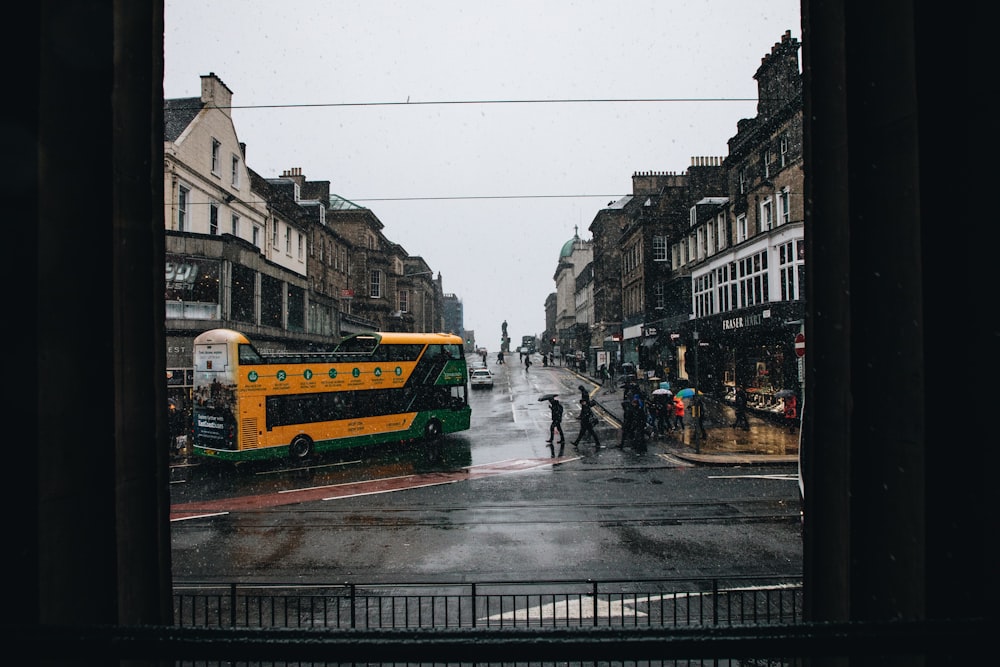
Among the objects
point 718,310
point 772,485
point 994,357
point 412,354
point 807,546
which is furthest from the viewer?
point 718,310

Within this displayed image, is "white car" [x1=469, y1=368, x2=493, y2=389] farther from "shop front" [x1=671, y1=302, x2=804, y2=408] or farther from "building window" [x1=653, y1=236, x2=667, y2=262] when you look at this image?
"building window" [x1=653, y1=236, x2=667, y2=262]

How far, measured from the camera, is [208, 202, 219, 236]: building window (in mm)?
26656

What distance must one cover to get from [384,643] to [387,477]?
1604 centimetres

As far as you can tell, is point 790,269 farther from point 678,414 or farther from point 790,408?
point 678,414

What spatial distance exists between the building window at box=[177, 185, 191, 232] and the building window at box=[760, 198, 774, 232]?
84.4ft

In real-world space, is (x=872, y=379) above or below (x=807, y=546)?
above

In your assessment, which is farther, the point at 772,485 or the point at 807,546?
the point at 772,485

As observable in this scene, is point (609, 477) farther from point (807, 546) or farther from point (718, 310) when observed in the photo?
point (718, 310)

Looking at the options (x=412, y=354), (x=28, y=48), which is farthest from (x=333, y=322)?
(x=28, y=48)

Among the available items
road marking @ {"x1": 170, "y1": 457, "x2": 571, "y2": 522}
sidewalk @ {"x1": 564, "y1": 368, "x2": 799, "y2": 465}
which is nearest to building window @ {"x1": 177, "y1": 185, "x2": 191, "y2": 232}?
road marking @ {"x1": 170, "y1": 457, "x2": 571, "y2": 522}

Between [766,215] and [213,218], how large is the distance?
25734 mm

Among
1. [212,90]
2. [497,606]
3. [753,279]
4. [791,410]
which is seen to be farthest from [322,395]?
[753,279]

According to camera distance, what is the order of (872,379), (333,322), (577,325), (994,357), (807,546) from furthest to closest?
(577,325)
(333,322)
(807,546)
(872,379)
(994,357)

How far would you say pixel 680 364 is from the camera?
40.2 metres
